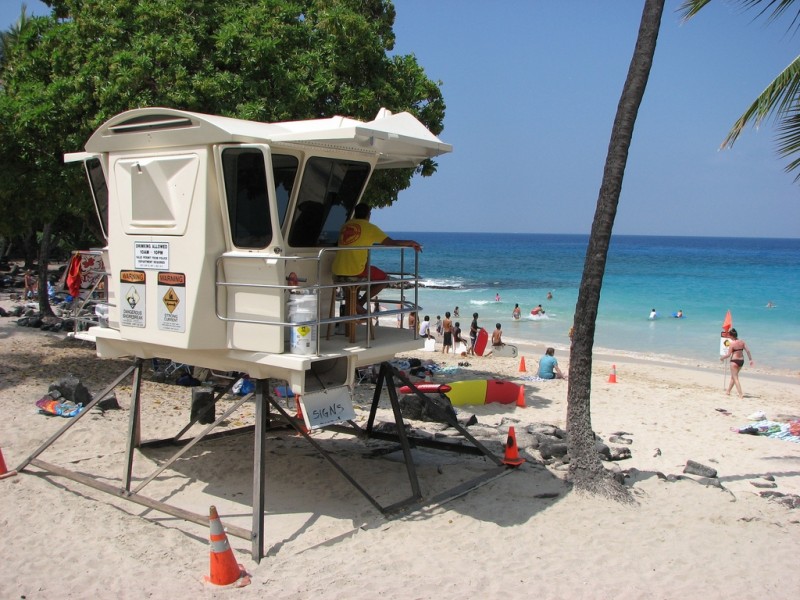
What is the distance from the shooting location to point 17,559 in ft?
24.1

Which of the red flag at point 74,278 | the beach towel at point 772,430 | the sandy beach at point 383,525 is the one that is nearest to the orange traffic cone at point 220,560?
the sandy beach at point 383,525

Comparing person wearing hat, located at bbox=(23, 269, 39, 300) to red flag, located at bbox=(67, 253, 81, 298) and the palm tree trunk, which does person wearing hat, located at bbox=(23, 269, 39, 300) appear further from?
red flag, located at bbox=(67, 253, 81, 298)

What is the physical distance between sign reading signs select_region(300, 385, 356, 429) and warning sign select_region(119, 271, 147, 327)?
2.27 metres

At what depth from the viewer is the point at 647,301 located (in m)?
58.0

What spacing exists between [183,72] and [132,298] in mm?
7000

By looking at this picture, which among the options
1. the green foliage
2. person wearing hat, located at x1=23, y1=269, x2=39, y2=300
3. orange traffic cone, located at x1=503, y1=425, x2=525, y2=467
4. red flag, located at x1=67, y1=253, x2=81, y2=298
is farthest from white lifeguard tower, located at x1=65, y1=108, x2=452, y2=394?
person wearing hat, located at x1=23, y1=269, x2=39, y2=300

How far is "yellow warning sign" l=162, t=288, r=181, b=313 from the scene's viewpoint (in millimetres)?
8023

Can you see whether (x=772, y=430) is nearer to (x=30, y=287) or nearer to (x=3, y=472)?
(x=3, y=472)

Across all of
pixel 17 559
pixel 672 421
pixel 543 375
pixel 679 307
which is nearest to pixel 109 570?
pixel 17 559

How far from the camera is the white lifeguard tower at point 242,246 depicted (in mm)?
7680

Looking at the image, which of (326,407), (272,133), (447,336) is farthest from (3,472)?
(447,336)

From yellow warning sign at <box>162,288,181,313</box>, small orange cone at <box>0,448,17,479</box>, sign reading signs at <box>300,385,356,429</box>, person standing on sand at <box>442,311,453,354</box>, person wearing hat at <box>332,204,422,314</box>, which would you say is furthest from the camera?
person standing on sand at <box>442,311,453,354</box>

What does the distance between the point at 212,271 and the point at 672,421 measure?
39.8 feet

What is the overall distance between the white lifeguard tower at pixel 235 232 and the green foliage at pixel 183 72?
572 centimetres
